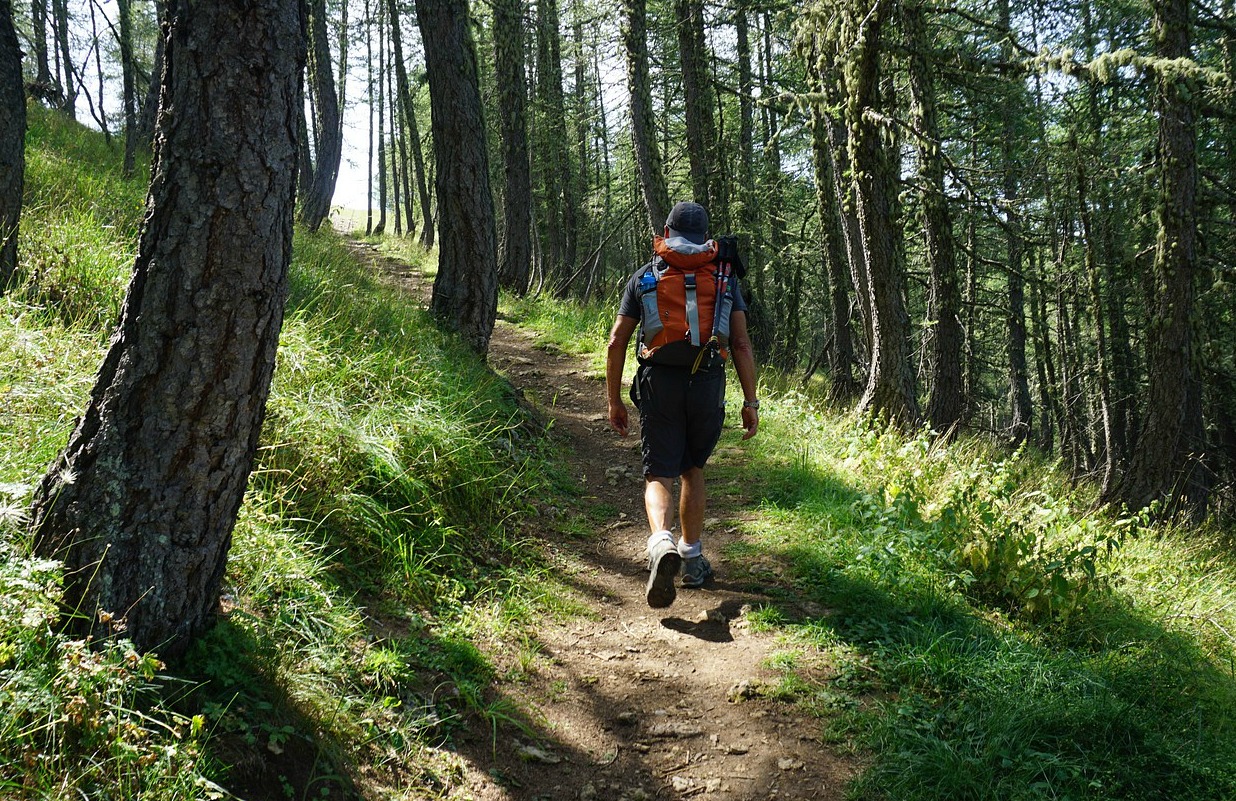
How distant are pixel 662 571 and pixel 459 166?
552 cm

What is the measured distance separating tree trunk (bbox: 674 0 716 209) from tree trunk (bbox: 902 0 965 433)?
3.53m

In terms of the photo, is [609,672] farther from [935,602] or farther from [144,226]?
[144,226]

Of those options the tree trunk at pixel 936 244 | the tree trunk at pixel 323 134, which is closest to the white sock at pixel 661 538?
the tree trunk at pixel 936 244

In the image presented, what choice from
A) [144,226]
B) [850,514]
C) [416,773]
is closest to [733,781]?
[416,773]

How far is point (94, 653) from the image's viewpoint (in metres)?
2.47

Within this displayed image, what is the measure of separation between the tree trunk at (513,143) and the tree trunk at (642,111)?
2428mm

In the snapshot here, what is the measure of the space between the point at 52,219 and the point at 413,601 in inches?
177

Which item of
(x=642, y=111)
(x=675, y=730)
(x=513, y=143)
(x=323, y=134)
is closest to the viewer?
(x=675, y=730)

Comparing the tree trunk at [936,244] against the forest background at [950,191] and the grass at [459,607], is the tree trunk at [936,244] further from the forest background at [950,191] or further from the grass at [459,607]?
the grass at [459,607]

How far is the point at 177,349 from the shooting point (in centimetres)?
265

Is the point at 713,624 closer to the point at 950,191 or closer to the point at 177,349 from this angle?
the point at 177,349

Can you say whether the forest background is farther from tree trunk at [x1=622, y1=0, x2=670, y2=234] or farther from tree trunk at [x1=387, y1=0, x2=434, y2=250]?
tree trunk at [x1=387, y1=0, x2=434, y2=250]

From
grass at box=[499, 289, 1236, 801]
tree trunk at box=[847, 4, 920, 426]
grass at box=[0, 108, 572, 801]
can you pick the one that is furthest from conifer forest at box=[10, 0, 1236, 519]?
grass at box=[499, 289, 1236, 801]

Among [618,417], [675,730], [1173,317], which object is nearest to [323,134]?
[618,417]
